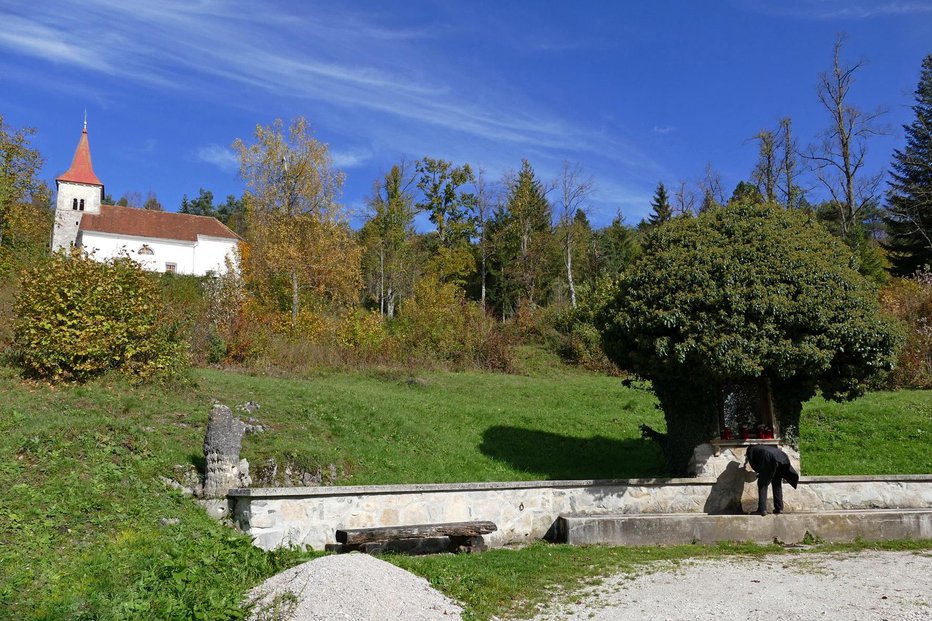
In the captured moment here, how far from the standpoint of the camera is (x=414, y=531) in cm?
900

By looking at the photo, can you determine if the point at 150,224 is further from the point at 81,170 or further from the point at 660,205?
the point at 660,205

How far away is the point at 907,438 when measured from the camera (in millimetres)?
15594

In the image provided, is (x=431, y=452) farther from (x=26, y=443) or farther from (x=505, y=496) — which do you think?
(x=26, y=443)

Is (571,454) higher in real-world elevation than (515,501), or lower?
higher

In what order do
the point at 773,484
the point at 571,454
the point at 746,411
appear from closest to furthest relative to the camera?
the point at 773,484 → the point at 746,411 → the point at 571,454

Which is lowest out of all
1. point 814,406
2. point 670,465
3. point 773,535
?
point 773,535

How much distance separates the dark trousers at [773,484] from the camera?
1041 centimetres

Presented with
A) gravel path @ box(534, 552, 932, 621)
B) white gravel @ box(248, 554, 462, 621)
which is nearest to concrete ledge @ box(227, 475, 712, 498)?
gravel path @ box(534, 552, 932, 621)

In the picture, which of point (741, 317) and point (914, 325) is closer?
point (741, 317)

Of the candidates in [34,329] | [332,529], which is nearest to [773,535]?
[332,529]

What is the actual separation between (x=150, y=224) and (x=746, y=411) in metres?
48.5

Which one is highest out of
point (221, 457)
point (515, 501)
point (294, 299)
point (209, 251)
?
point (209, 251)

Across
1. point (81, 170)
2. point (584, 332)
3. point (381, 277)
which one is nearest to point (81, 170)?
point (81, 170)

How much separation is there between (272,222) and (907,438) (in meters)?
25.6
